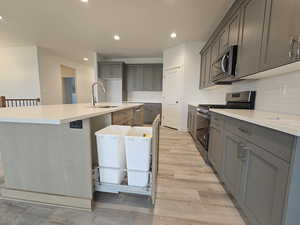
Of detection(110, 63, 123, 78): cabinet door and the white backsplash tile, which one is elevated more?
detection(110, 63, 123, 78): cabinet door

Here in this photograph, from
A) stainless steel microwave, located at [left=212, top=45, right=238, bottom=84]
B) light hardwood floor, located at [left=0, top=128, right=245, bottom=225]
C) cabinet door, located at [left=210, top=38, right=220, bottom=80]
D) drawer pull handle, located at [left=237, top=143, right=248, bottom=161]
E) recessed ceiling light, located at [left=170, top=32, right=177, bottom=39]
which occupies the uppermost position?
recessed ceiling light, located at [left=170, top=32, right=177, bottom=39]

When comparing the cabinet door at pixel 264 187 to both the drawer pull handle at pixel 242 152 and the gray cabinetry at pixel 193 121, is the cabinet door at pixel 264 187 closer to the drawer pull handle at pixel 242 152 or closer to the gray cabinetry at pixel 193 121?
the drawer pull handle at pixel 242 152

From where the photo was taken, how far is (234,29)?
6.75 feet

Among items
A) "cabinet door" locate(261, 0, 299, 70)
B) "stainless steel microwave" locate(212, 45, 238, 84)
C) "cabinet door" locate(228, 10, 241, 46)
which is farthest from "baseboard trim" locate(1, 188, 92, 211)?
"cabinet door" locate(228, 10, 241, 46)

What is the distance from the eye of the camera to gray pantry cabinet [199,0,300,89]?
3.59 ft

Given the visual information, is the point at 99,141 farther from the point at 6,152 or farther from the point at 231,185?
the point at 231,185

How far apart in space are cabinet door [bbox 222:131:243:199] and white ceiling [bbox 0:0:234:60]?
2.30 metres

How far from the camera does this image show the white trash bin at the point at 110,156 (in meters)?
1.26

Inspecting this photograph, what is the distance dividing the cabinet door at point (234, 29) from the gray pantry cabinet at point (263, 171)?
1.32m

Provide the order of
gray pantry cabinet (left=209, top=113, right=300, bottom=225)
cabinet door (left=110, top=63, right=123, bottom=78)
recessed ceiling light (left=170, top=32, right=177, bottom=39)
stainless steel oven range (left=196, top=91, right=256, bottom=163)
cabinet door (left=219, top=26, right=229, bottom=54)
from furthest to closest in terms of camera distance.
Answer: cabinet door (left=110, top=63, right=123, bottom=78) → recessed ceiling light (left=170, top=32, right=177, bottom=39) → cabinet door (left=219, top=26, right=229, bottom=54) → stainless steel oven range (left=196, top=91, right=256, bottom=163) → gray pantry cabinet (left=209, top=113, right=300, bottom=225)

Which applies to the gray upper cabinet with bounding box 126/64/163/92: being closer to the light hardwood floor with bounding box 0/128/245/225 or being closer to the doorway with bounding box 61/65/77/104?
the doorway with bounding box 61/65/77/104

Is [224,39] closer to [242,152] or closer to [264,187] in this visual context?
[242,152]

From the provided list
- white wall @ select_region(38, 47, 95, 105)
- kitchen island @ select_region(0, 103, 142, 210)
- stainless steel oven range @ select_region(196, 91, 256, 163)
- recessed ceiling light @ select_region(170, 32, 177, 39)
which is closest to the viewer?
kitchen island @ select_region(0, 103, 142, 210)

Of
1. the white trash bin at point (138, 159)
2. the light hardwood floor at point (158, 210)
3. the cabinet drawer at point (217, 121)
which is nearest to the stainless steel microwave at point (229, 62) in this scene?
the cabinet drawer at point (217, 121)
